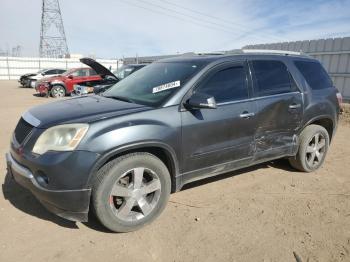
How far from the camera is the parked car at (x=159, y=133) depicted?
290cm

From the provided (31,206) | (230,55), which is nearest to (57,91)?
(31,206)

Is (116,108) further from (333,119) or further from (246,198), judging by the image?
(333,119)

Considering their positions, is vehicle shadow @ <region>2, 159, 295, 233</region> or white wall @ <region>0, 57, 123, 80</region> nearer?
vehicle shadow @ <region>2, 159, 295, 233</region>

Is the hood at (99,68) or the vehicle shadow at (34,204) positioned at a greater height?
the hood at (99,68)

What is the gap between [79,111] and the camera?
3.31 meters

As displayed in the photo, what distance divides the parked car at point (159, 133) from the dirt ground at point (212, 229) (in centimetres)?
27

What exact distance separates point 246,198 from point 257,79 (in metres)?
1.55

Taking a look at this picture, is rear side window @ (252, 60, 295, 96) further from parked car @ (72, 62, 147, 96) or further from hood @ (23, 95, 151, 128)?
parked car @ (72, 62, 147, 96)

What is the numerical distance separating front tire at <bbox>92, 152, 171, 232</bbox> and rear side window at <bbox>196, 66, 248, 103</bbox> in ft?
3.46

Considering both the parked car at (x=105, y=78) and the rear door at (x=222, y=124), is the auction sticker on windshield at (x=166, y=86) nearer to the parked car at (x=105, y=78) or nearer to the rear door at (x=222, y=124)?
the rear door at (x=222, y=124)

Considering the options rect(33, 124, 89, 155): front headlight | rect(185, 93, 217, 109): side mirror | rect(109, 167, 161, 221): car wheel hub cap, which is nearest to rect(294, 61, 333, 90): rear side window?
rect(185, 93, 217, 109): side mirror

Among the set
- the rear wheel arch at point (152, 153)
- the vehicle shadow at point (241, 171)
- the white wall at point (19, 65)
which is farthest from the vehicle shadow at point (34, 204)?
the white wall at point (19, 65)

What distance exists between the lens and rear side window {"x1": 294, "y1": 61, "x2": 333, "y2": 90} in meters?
4.82

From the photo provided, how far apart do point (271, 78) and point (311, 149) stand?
4.85 feet
